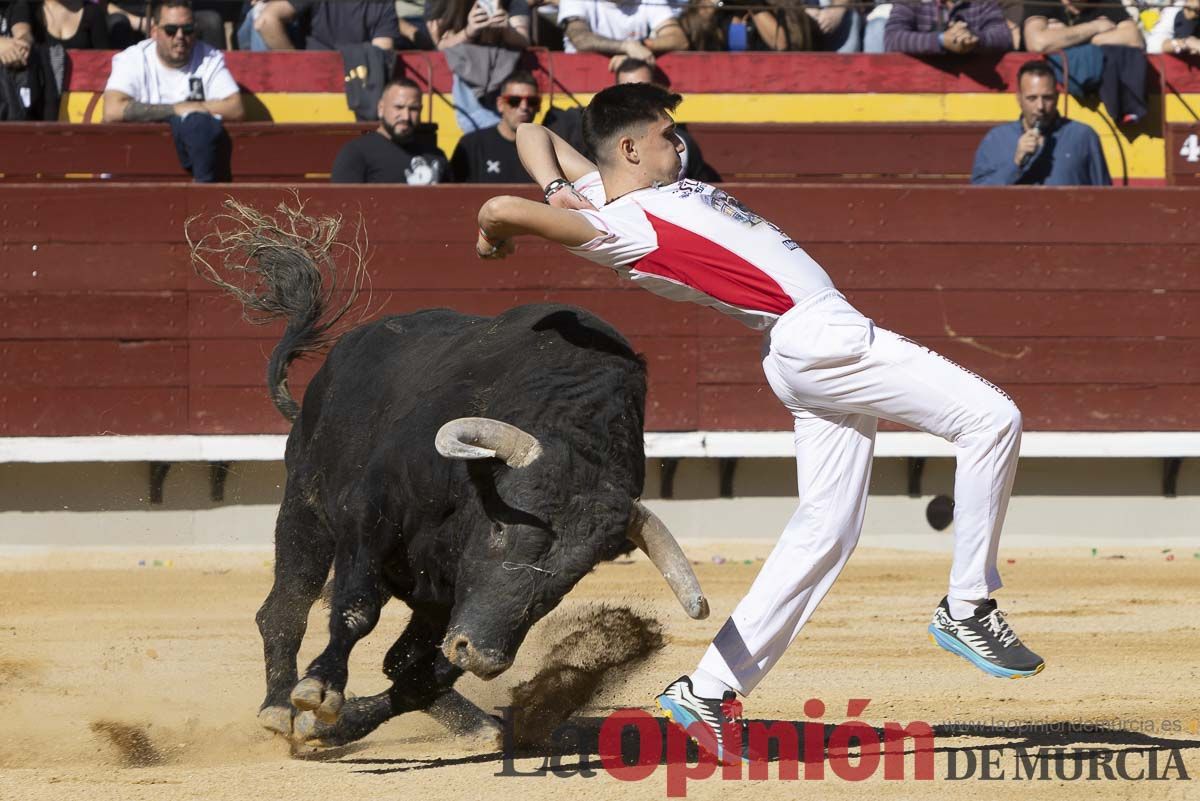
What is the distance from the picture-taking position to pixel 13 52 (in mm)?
7410

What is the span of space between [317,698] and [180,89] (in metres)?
4.72

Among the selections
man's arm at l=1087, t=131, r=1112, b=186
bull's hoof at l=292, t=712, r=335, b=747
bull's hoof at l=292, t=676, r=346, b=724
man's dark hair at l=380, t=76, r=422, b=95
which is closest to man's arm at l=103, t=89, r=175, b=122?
man's dark hair at l=380, t=76, r=422, b=95

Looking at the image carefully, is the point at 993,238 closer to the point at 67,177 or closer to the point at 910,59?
the point at 910,59

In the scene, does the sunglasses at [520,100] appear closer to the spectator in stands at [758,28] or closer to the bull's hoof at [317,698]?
the spectator in stands at [758,28]

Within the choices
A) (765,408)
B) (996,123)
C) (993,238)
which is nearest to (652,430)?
(765,408)

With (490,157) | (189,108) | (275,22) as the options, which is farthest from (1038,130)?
(189,108)

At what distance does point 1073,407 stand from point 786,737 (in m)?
3.80

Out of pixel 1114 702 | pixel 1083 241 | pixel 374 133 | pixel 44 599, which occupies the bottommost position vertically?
pixel 44 599

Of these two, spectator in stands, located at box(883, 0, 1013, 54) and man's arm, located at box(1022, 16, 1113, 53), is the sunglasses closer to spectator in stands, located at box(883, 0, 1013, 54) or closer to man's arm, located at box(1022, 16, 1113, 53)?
spectator in stands, located at box(883, 0, 1013, 54)

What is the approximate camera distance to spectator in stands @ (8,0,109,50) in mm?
7789

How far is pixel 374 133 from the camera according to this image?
724cm

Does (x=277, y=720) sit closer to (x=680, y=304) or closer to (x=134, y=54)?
(x=680, y=304)

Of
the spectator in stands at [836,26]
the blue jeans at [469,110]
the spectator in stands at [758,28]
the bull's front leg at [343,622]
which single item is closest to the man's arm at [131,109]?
the blue jeans at [469,110]

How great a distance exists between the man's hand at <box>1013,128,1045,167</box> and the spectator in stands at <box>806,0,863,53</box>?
1.35 meters
